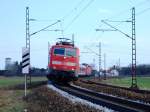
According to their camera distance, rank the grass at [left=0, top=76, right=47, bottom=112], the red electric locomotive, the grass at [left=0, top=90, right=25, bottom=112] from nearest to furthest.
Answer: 1. the grass at [left=0, top=90, right=25, bottom=112]
2. the grass at [left=0, top=76, right=47, bottom=112]
3. the red electric locomotive

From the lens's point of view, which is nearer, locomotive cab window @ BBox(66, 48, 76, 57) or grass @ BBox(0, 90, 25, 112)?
grass @ BBox(0, 90, 25, 112)

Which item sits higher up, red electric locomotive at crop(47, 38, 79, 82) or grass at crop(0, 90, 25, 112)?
red electric locomotive at crop(47, 38, 79, 82)

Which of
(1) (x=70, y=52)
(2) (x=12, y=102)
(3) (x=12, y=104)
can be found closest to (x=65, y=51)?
(1) (x=70, y=52)

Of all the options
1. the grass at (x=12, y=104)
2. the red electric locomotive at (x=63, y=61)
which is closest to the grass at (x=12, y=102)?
the grass at (x=12, y=104)

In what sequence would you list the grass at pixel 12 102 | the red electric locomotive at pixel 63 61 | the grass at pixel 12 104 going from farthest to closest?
the red electric locomotive at pixel 63 61 → the grass at pixel 12 102 → the grass at pixel 12 104

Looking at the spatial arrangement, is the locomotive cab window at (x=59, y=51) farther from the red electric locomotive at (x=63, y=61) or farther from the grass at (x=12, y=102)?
the grass at (x=12, y=102)

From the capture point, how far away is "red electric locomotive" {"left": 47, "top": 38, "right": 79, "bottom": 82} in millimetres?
43281

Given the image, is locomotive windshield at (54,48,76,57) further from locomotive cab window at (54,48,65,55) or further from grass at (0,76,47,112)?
grass at (0,76,47,112)

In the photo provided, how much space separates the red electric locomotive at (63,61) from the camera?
43281 millimetres

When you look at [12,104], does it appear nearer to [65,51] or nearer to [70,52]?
[65,51]

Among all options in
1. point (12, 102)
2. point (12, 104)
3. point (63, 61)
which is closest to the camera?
point (12, 104)

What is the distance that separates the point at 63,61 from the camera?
43500 mm

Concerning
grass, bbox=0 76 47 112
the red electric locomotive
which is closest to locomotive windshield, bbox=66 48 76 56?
the red electric locomotive

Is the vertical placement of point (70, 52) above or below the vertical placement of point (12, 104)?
above
